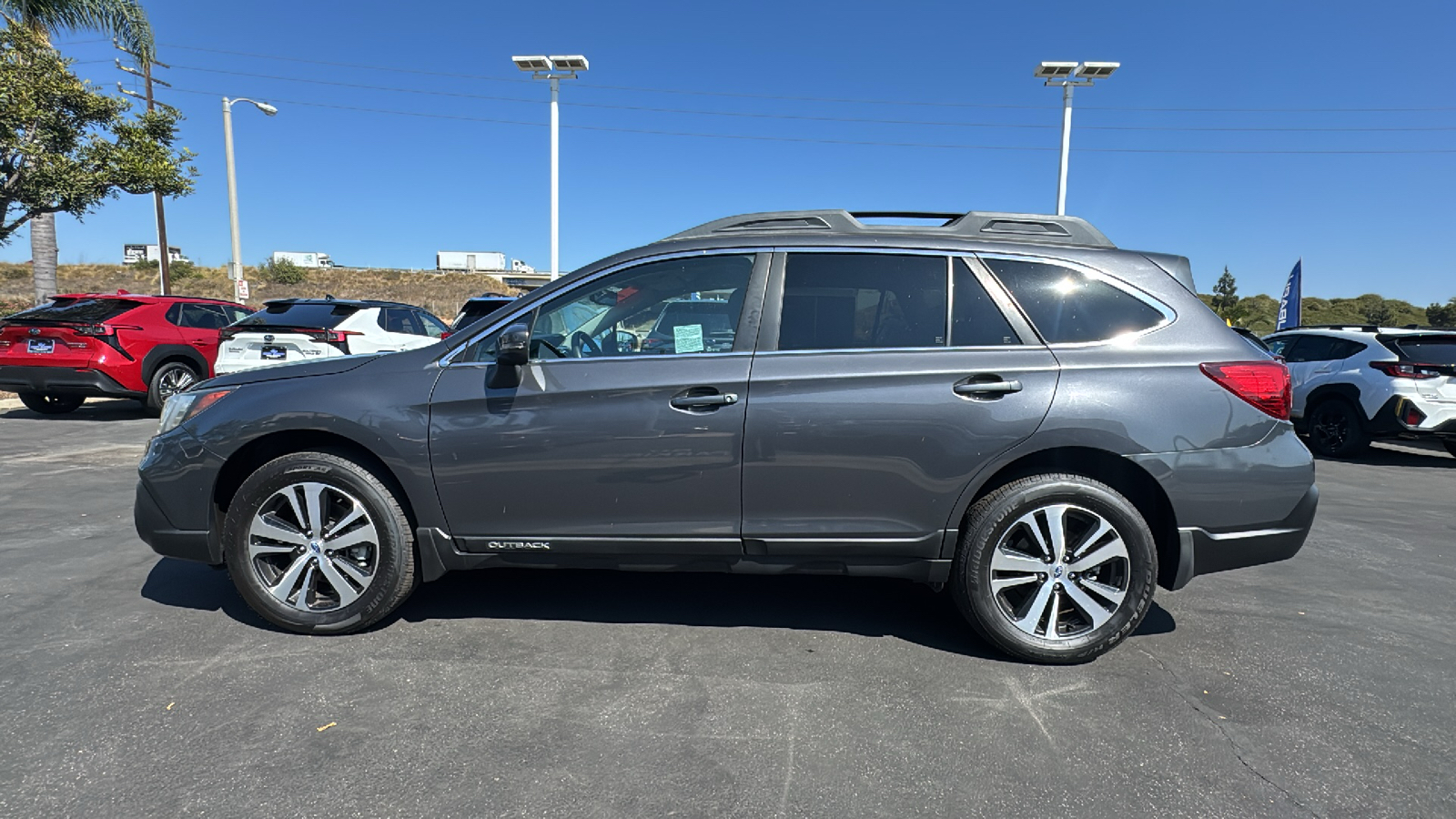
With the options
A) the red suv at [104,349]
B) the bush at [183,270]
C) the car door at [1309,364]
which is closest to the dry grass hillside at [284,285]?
the bush at [183,270]

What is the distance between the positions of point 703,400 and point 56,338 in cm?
1006

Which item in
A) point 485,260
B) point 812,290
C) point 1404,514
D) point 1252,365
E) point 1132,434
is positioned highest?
point 485,260

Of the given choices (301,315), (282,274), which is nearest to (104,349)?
(301,315)

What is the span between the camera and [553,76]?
66.4 feet

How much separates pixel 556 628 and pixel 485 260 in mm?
83829

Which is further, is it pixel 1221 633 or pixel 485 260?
pixel 485 260

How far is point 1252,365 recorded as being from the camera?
305cm

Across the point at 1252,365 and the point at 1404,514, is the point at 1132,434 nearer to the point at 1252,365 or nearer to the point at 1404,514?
the point at 1252,365

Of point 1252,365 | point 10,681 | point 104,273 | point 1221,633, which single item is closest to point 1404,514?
point 1221,633

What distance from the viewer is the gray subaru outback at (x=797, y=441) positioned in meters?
3.04

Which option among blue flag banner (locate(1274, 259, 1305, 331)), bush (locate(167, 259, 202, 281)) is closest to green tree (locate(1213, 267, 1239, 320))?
blue flag banner (locate(1274, 259, 1305, 331))

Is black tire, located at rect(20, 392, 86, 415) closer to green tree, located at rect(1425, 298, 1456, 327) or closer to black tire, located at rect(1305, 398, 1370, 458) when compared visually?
black tire, located at rect(1305, 398, 1370, 458)

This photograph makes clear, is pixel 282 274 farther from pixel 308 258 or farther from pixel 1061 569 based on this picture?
pixel 1061 569

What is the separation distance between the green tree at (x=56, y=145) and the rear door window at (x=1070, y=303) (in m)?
15.1
